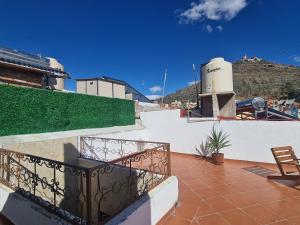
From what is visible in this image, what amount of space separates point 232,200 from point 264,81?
107 feet

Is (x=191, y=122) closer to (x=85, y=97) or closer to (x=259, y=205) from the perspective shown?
(x=85, y=97)

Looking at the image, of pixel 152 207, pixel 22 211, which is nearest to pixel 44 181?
pixel 22 211

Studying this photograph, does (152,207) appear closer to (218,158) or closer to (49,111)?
(218,158)

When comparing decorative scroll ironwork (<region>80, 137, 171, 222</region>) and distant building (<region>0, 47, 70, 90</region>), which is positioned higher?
distant building (<region>0, 47, 70, 90</region>)

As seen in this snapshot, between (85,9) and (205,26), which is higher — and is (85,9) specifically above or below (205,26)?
below

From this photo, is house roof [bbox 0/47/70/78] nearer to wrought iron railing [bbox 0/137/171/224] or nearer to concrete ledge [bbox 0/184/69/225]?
wrought iron railing [bbox 0/137/171/224]

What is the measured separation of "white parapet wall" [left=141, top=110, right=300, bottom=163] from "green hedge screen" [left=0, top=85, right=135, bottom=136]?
2673 millimetres

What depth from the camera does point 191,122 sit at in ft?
32.0

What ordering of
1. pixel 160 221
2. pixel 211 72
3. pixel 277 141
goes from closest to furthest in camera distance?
1. pixel 160 221
2. pixel 277 141
3. pixel 211 72

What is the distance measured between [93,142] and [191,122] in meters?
4.44

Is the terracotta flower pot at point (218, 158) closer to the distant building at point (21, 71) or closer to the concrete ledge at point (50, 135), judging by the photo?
the concrete ledge at point (50, 135)

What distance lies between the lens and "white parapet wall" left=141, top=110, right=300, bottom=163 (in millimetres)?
7531

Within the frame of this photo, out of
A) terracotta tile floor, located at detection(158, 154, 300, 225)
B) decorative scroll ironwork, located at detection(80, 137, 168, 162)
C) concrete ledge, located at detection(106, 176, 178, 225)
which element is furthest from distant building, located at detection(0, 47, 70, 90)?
concrete ledge, located at detection(106, 176, 178, 225)

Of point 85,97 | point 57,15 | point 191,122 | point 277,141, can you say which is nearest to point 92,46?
point 57,15
